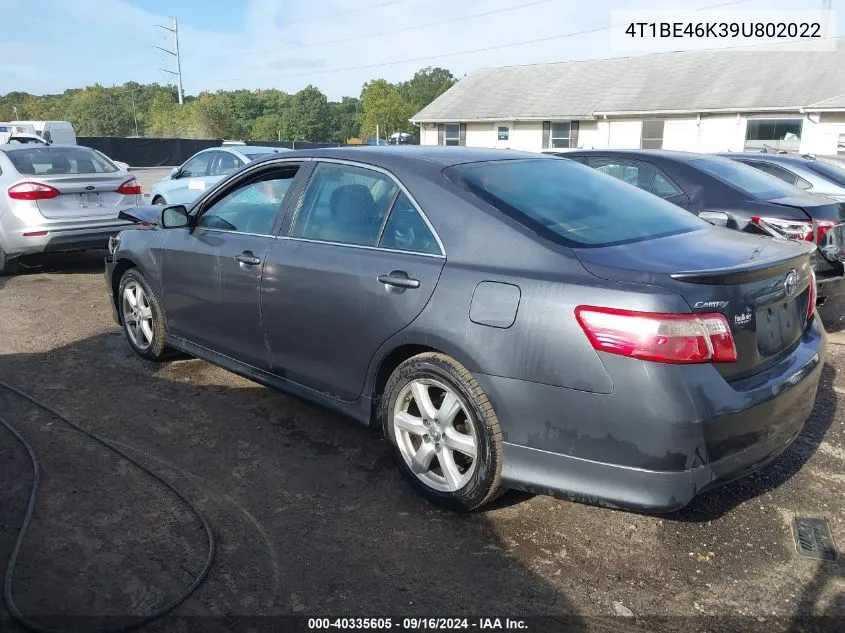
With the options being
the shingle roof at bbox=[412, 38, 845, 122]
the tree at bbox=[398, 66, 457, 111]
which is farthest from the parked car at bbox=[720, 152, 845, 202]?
the tree at bbox=[398, 66, 457, 111]

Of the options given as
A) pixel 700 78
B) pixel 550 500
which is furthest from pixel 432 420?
pixel 700 78

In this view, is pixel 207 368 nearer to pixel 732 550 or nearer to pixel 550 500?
pixel 550 500

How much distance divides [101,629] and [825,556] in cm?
292

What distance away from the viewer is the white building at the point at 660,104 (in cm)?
2552

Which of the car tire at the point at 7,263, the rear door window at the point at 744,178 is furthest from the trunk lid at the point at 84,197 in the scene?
the rear door window at the point at 744,178

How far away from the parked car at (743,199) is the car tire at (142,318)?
413 cm

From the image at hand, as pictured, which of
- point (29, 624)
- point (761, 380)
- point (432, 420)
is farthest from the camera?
point (432, 420)

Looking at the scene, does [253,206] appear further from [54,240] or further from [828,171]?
[828,171]

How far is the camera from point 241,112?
324 feet

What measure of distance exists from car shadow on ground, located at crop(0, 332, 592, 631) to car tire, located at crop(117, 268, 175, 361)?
58cm

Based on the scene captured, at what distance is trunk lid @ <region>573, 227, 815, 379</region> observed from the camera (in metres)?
2.65

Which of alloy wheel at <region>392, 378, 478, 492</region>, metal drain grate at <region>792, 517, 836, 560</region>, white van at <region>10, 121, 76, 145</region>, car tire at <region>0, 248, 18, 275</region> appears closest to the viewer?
metal drain grate at <region>792, 517, 836, 560</region>

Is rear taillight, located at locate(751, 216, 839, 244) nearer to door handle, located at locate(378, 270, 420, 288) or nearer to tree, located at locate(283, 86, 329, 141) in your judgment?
door handle, located at locate(378, 270, 420, 288)

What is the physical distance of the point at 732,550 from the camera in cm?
301
